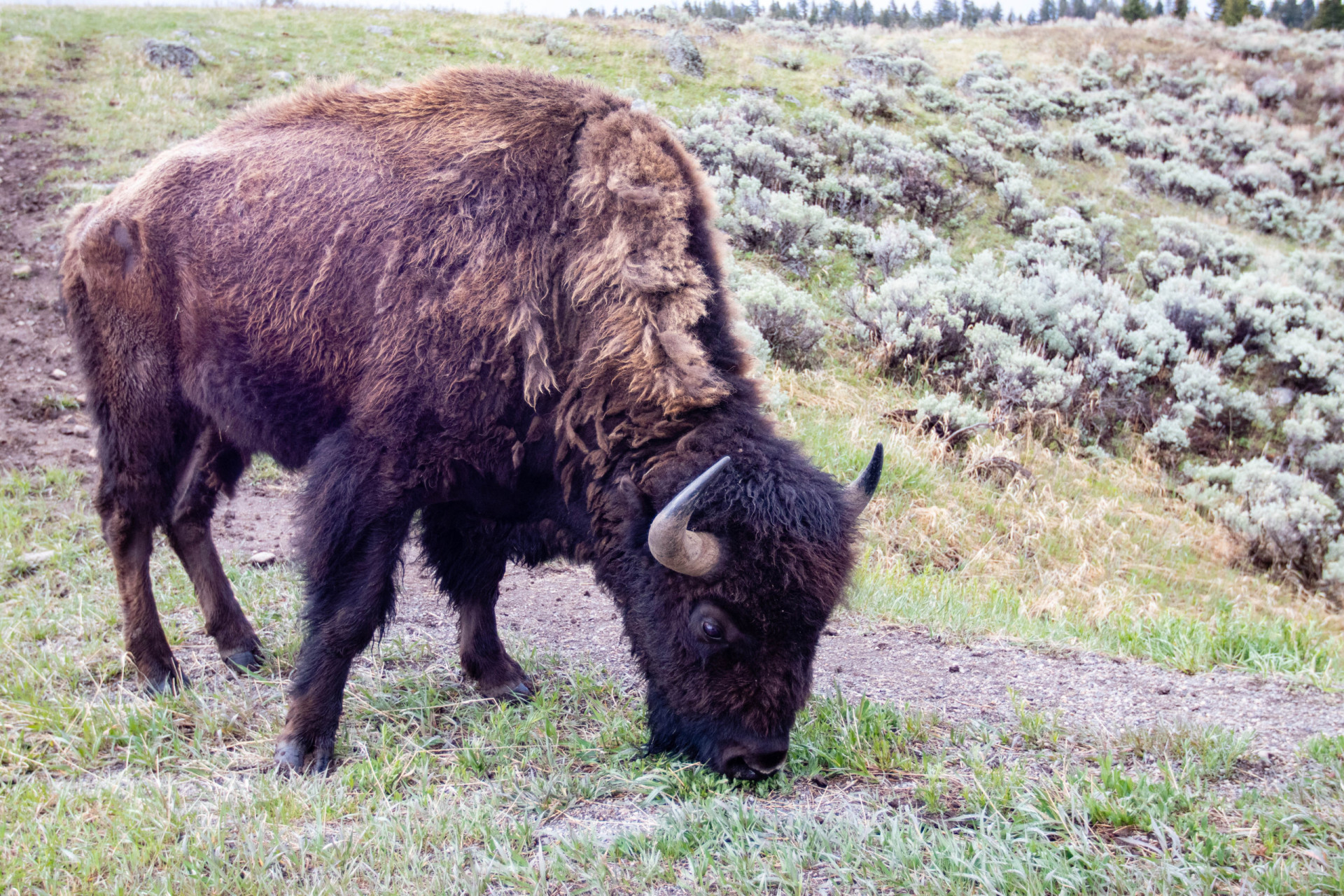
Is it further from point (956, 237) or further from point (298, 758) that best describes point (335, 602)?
point (956, 237)

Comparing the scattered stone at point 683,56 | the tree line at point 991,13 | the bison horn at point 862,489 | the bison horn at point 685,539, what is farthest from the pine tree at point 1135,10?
the bison horn at point 685,539

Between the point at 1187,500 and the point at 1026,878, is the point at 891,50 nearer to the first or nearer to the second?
the point at 1187,500

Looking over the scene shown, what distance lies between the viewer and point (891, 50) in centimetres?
2289

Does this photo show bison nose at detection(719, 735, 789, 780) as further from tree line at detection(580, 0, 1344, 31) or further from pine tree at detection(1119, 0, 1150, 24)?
pine tree at detection(1119, 0, 1150, 24)

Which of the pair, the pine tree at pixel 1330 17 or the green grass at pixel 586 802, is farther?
the pine tree at pixel 1330 17

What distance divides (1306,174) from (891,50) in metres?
10.3

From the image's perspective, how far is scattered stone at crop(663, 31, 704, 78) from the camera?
18531mm

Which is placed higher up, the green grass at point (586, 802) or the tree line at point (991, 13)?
the tree line at point (991, 13)

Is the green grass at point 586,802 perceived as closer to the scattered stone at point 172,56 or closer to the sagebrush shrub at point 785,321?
the sagebrush shrub at point 785,321

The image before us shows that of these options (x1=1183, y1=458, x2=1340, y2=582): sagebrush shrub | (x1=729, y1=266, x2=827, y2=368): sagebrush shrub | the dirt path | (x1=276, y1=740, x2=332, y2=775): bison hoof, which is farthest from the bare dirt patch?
(x1=1183, y1=458, x2=1340, y2=582): sagebrush shrub

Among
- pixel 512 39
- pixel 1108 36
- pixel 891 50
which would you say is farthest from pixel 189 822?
pixel 1108 36

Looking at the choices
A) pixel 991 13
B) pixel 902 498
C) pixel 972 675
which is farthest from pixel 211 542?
pixel 991 13

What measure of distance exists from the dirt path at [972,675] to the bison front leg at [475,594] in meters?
0.48

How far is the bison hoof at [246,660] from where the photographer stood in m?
4.33
